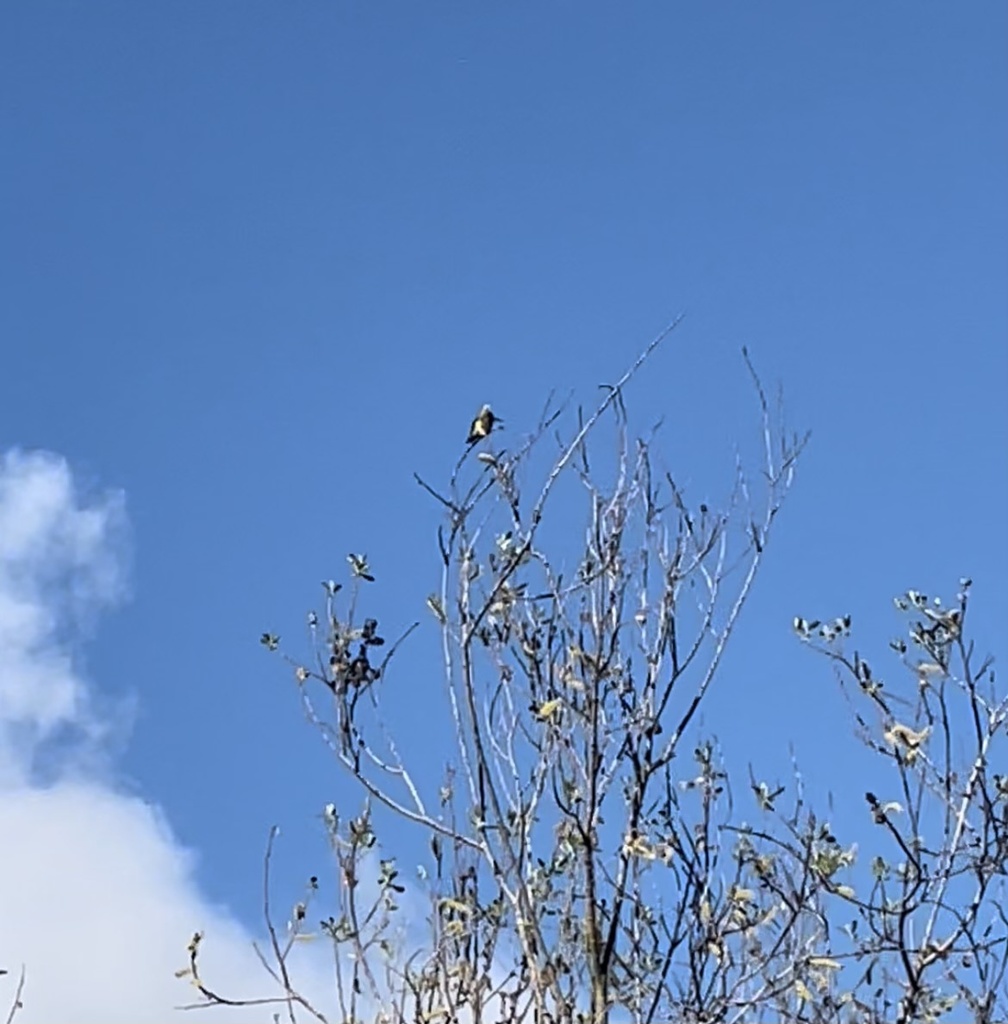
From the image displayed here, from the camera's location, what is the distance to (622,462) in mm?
3783

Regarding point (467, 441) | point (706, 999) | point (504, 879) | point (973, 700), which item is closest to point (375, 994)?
point (504, 879)

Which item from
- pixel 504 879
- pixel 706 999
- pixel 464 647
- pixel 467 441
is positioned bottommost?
pixel 706 999

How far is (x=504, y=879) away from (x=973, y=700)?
4.71 ft

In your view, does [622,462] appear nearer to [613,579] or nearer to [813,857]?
[613,579]

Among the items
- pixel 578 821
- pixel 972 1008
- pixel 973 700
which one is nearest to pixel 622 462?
pixel 578 821

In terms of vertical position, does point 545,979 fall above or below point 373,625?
below

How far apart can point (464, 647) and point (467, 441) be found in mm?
474

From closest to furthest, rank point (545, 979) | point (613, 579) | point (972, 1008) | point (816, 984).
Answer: point (545, 979) → point (613, 579) → point (816, 984) → point (972, 1008)

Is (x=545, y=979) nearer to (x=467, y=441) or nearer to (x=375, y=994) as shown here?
(x=375, y=994)

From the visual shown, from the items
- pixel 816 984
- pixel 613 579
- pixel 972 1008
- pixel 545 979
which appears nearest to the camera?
pixel 545 979

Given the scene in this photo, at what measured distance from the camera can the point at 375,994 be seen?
3770 millimetres

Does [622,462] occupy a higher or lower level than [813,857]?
higher

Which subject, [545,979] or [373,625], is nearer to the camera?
[545,979]

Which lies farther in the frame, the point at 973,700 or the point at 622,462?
the point at 973,700
